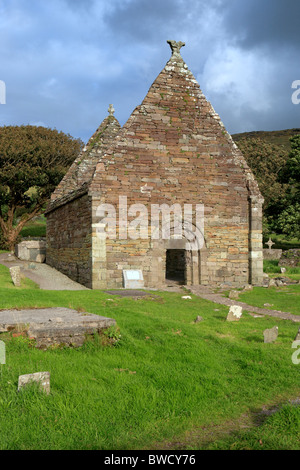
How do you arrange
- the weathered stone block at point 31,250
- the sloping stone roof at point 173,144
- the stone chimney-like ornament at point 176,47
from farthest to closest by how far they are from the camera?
the weathered stone block at point 31,250, the stone chimney-like ornament at point 176,47, the sloping stone roof at point 173,144

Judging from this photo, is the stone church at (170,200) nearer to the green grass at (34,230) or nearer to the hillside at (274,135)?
the green grass at (34,230)

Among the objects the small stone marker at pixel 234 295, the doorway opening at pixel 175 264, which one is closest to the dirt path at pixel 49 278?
the small stone marker at pixel 234 295

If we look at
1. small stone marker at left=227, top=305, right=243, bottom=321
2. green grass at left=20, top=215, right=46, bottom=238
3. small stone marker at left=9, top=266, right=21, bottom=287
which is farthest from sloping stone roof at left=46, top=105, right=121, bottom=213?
green grass at left=20, top=215, right=46, bottom=238

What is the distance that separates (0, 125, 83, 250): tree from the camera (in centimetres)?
3384

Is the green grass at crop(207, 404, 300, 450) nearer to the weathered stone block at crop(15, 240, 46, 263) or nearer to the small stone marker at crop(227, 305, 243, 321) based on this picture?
the small stone marker at crop(227, 305, 243, 321)

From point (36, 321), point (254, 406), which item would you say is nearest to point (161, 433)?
point (254, 406)

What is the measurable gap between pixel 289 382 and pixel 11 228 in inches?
1330

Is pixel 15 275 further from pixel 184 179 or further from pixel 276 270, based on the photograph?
pixel 276 270

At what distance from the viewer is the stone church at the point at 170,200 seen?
16.5 m

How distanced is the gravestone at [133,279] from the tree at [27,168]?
69.3 ft

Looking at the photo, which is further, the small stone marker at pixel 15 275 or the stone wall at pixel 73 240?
the stone wall at pixel 73 240

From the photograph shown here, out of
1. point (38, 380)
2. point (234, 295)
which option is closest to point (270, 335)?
point (38, 380)

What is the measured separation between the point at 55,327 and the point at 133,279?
31.8 ft

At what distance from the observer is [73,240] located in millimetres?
19016
